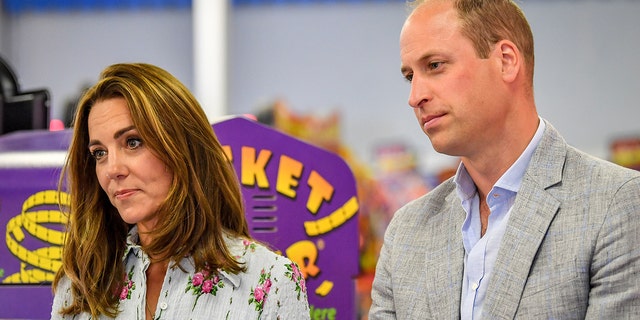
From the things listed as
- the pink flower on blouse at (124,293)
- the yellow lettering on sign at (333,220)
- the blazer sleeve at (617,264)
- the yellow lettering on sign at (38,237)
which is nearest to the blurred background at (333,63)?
the yellow lettering on sign at (333,220)

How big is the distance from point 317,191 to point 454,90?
51 cm

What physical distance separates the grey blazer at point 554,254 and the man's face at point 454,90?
0.11 m

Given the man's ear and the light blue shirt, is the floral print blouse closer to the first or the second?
the light blue shirt

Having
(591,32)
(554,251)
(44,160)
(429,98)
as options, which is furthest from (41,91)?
(591,32)

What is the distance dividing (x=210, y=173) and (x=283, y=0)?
13.3ft

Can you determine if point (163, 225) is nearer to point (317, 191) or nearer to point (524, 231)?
point (317, 191)

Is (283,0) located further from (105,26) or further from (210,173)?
(210,173)

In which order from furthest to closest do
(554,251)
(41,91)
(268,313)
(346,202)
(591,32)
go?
1. (591,32)
2. (41,91)
3. (346,202)
4. (268,313)
5. (554,251)

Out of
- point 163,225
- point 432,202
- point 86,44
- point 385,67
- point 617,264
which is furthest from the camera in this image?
point 86,44

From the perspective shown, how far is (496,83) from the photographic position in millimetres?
1356

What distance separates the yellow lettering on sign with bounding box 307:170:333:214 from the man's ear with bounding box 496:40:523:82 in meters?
0.53

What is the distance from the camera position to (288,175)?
175 cm

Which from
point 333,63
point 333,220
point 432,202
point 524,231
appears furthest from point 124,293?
point 333,63

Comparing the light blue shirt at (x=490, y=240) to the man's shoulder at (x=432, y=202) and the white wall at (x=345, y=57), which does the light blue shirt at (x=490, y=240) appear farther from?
the white wall at (x=345, y=57)
